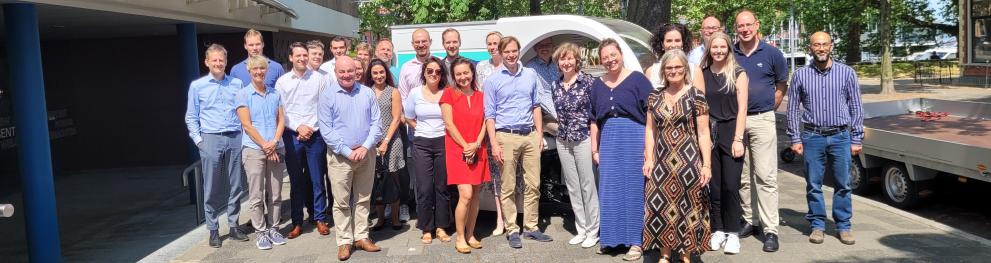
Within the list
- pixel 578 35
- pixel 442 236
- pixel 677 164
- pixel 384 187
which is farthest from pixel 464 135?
pixel 578 35

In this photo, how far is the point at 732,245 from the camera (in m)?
5.59

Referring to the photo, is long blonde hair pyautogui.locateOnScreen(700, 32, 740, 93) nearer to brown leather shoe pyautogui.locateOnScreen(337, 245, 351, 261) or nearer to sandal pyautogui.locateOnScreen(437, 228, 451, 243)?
sandal pyautogui.locateOnScreen(437, 228, 451, 243)

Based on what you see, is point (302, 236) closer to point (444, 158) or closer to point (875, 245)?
point (444, 158)

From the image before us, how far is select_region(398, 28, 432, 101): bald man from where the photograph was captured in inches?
263

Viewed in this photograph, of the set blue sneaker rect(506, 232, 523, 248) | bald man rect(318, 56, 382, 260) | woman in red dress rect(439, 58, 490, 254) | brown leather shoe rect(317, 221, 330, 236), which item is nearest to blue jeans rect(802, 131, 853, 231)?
blue sneaker rect(506, 232, 523, 248)

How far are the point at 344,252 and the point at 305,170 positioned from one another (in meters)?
1.14

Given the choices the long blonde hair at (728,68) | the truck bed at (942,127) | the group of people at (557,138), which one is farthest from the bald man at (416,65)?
the truck bed at (942,127)

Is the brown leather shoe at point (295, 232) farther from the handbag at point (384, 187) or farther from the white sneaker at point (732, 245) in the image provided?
the white sneaker at point (732, 245)

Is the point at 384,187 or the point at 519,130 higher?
the point at 519,130

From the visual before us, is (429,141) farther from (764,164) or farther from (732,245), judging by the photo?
(764,164)

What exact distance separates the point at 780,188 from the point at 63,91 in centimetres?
1092

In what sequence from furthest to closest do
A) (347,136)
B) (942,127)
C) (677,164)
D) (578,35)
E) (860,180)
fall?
1. (942,127)
2. (860,180)
3. (578,35)
4. (347,136)
5. (677,164)

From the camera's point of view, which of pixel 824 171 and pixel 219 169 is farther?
pixel 219 169

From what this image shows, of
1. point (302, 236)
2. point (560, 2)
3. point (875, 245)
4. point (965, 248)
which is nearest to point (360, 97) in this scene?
point (302, 236)
